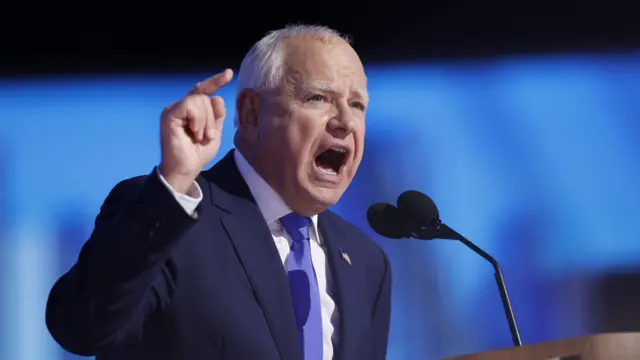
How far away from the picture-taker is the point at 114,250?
58.5 inches

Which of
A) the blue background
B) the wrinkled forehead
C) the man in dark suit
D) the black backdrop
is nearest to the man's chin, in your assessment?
the man in dark suit

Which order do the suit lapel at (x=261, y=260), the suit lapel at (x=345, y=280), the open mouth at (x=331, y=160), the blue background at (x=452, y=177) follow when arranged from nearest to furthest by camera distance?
the suit lapel at (x=261, y=260) < the suit lapel at (x=345, y=280) < the open mouth at (x=331, y=160) < the blue background at (x=452, y=177)

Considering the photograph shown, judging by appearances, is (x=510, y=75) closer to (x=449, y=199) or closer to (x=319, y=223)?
(x=449, y=199)

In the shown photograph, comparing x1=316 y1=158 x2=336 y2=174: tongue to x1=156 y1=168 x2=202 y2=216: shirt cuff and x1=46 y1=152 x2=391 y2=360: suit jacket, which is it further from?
x1=156 y1=168 x2=202 y2=216: shirt cuff

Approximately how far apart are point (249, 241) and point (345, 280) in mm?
282

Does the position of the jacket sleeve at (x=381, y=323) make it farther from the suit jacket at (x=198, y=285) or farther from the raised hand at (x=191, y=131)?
the raised hand at (x=191, y=131)

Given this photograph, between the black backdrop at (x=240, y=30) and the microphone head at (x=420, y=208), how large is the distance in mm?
1001

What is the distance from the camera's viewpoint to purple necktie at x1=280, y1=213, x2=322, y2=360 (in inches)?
74.9

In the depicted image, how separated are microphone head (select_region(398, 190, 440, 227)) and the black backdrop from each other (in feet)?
3.29

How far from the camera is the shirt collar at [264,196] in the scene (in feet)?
6.70

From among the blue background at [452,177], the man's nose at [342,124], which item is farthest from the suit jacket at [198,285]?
the blue background at [452,177]

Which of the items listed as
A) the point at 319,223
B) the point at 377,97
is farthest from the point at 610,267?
the point at 319,223

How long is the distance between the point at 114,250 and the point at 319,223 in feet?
2.50

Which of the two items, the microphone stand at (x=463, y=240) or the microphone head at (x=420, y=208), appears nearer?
the microphone stand at (x=463, y=240)
